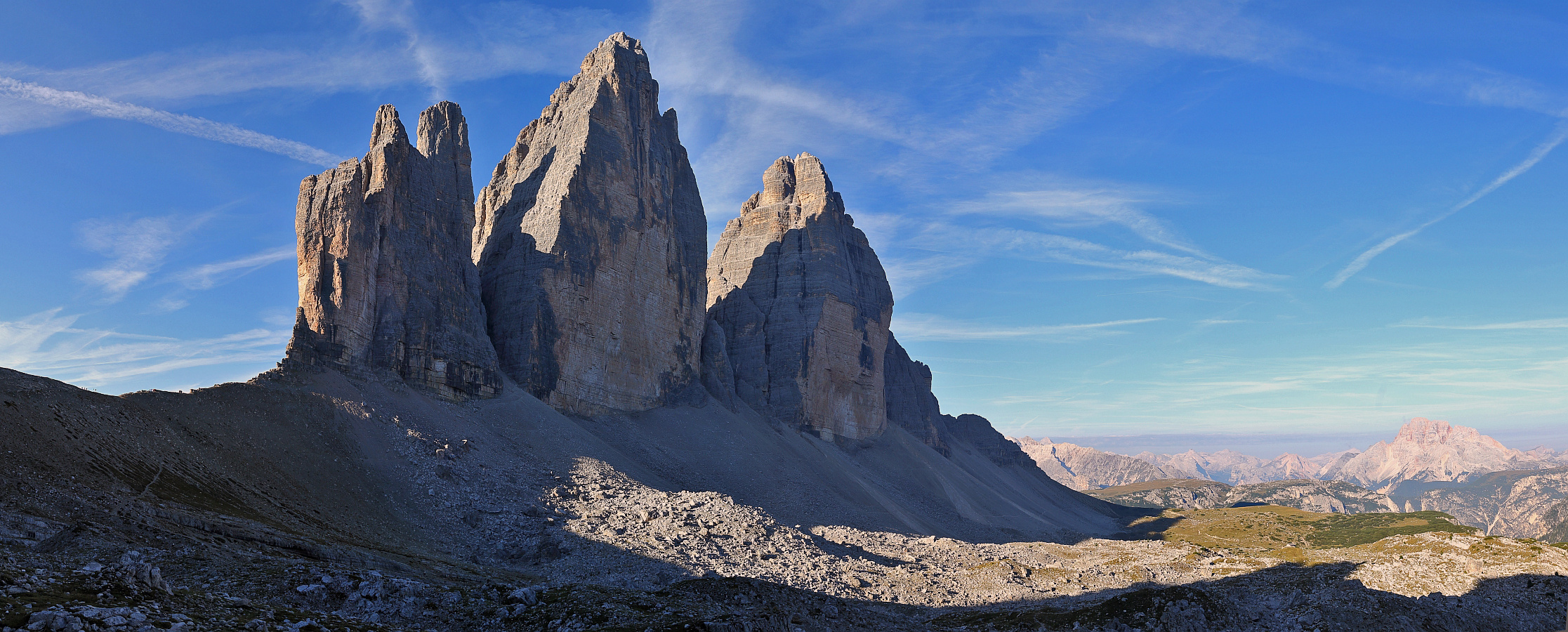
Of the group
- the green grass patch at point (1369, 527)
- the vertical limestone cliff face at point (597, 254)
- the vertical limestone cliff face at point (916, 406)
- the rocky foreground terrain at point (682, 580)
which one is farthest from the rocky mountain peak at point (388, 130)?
the green grass patch at point (1369, 527)

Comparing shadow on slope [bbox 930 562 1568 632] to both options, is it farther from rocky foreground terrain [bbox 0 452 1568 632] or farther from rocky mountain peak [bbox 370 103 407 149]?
rocky mountain peak [bbox 370 103 407 149]

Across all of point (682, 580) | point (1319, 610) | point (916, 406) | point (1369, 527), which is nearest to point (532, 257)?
point (682, 580)

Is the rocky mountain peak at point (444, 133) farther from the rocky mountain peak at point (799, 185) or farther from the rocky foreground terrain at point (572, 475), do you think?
the rocky mountain peak at point (799, 185)

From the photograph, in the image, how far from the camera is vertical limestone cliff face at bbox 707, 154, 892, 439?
129500mm

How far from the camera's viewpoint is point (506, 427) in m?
76.2

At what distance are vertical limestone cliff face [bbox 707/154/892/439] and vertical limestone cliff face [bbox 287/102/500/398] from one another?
4499cm

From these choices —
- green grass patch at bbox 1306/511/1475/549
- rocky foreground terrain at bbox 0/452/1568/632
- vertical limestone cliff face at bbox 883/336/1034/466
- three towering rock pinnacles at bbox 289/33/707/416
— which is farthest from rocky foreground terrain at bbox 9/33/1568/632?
vertical limestone cliff face at bbox 883/336/1034/466

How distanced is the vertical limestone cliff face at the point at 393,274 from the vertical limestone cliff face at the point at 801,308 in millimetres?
44995

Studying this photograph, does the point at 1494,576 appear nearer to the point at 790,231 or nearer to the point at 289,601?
the point at 289,601

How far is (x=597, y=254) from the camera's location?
3760 inches

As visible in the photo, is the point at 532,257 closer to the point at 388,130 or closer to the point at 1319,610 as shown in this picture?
the point at 388,130

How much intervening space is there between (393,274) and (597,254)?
80.2 feet

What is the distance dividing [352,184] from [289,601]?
4834 cm

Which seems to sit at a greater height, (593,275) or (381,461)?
(593,275)
